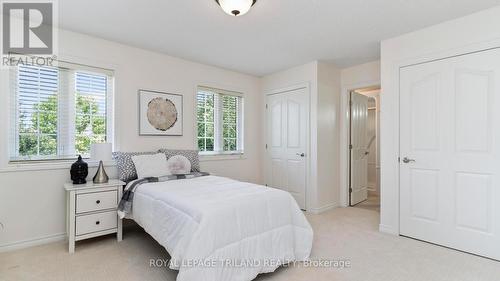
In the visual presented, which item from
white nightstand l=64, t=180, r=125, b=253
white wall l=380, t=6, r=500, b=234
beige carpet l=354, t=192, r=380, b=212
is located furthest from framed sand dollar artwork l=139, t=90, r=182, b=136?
beige carpet l=354, t=192, r=380, b=212

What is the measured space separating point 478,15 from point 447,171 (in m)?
1.58

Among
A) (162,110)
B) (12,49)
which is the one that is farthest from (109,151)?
(12,49)

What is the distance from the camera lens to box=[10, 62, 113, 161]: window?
259 cm

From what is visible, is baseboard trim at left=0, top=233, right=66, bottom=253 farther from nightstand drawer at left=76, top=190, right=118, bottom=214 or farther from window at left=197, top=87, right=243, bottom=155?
window at left=197, top=87, right=243, bottom=155

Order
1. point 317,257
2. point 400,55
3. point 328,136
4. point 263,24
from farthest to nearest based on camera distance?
point 328,136, point 400,55, point 263,24, point 317,257

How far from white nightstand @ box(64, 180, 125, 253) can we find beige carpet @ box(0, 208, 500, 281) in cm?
17

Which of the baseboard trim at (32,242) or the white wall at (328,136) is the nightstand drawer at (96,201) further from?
the white wall at (328,136)

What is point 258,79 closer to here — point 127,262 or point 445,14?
point 445,14

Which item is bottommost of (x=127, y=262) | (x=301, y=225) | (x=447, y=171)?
(x=127, y=262)

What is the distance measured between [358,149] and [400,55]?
1983 millimetres

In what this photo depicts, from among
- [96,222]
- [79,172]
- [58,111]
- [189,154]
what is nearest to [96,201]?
[96,222]

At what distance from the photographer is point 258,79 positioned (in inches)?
190

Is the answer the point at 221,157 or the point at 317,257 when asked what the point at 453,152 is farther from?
the point at 221,157

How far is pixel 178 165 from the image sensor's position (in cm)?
320
